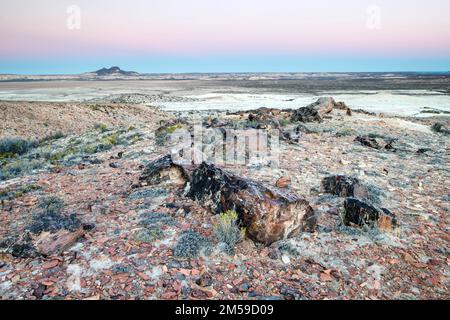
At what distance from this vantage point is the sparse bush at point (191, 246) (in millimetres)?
4520

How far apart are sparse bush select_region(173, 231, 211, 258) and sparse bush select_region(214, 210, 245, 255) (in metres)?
0.23

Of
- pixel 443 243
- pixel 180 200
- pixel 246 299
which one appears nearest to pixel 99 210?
pixel 180 200

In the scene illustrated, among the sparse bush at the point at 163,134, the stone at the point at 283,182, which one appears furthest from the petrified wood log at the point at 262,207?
the sparse bush at the point at 163,134

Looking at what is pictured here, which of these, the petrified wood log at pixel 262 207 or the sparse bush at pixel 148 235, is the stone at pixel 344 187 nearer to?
the petrified wood log at pixel 262 207

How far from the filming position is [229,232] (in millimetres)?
4754

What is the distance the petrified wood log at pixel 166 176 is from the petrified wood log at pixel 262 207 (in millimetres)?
1426

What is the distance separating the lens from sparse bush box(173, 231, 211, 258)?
4.52 meters

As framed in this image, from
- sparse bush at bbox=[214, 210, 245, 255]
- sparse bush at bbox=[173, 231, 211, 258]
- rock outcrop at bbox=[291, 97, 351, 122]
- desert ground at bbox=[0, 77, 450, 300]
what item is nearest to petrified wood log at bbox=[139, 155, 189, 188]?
desert ground at bbox=[0, 77, 450, 300]

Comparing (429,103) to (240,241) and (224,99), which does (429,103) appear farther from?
(240,241)

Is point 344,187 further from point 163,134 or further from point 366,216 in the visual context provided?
point 163,134

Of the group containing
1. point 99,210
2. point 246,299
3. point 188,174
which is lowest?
point 246,299

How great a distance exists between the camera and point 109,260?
4.38m

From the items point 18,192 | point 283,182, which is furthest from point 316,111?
point 18,192

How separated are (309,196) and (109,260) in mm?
3952
